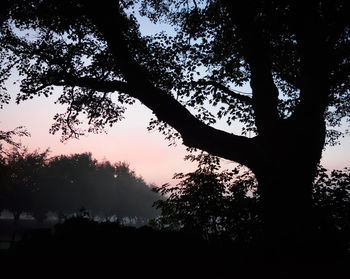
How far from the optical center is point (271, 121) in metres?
6.43

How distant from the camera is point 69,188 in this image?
60562 millimetres

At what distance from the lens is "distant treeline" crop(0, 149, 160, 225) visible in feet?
170

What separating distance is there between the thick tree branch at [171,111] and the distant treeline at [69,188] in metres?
42.3

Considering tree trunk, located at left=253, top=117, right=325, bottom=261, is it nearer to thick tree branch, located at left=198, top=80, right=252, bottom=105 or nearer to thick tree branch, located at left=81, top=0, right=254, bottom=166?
thick tree branch, located at left=81, top=0, right=254, bottom=166

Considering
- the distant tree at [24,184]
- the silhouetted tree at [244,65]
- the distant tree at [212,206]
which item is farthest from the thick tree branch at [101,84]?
the distant tree at [24,184]

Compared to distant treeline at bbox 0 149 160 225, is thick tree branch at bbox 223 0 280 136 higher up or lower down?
lower down

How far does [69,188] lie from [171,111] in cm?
6264

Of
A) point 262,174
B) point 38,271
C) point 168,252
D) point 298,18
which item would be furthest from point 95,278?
point 298,18

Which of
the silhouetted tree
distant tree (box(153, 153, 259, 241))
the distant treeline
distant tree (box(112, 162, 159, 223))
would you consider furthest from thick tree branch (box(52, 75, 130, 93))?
distant tree (box(112, 162, 159, 223))

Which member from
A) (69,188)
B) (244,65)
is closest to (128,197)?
(69,188)

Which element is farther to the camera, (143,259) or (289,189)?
(289,189)

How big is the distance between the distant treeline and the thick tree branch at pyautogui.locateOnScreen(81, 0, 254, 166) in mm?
42265

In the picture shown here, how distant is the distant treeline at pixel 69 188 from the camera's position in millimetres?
51812

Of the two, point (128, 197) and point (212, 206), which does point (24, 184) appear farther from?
point (212, 206)
